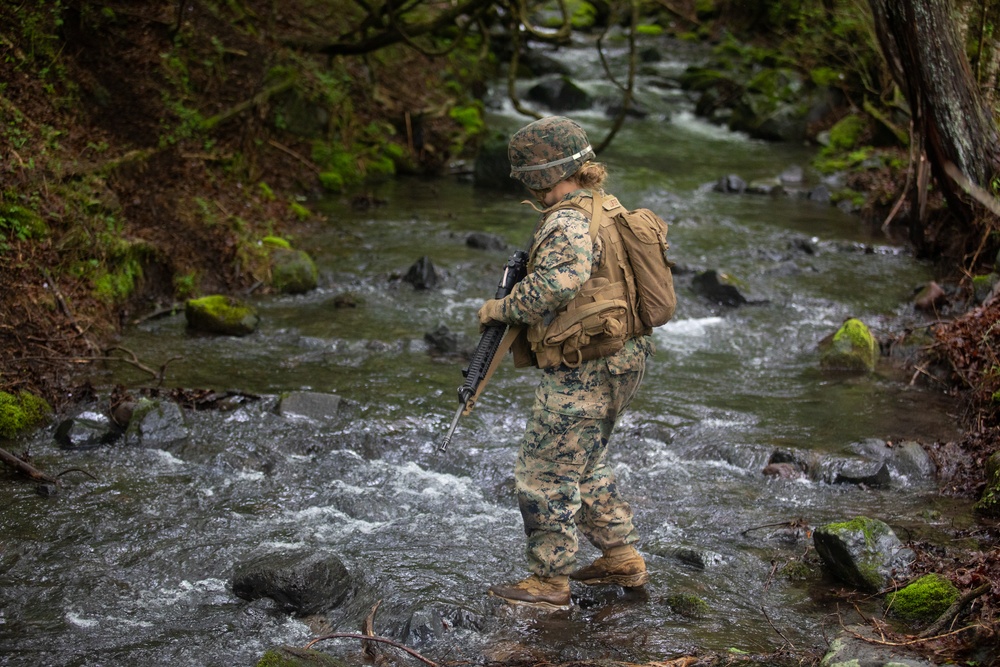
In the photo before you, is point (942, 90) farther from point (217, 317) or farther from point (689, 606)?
point (217, 317)

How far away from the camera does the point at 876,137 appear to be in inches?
732

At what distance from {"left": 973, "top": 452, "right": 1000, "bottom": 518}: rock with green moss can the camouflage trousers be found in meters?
2.71

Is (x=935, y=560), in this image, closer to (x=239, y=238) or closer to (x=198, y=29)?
(x=239, y=238)

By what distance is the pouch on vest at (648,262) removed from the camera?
4.48 meters

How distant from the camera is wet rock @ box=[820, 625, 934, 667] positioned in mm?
3820

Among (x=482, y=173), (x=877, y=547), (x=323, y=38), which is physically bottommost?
(x=482, y=173)

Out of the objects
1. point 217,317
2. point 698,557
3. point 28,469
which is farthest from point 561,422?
point 217,317

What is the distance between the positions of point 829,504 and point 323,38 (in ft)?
42.3

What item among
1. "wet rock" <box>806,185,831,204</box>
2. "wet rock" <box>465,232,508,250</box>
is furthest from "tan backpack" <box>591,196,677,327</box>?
"wet rock" <box>806,185,831,204</box>

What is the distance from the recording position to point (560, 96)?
72.2 feet

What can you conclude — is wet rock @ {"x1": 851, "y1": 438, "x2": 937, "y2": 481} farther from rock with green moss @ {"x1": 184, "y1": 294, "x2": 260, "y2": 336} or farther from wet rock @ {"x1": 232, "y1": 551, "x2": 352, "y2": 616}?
rock with green moss @ {"x1": 184, "y1": 294, "x2": 260, "y2": 336}

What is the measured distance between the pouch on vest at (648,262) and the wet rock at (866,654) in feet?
5.52

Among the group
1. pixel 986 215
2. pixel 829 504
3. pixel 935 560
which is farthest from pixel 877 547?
pixel 986 215

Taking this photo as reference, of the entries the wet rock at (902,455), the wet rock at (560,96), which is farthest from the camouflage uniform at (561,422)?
the wet rock at (560,96)
